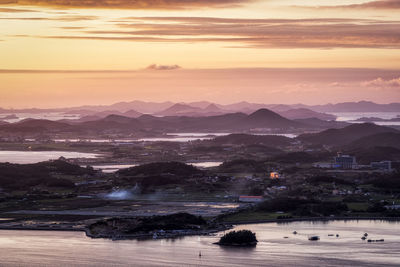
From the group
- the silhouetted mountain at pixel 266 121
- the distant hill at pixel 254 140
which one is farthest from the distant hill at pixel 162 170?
the silhouetted mountain at pixel 266 121

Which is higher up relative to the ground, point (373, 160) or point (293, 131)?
point (293, 131)

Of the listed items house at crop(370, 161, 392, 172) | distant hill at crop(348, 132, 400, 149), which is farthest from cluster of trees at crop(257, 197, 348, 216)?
distant hill at crop(348, 132, 400, 149)

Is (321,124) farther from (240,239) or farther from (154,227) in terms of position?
(240,239)

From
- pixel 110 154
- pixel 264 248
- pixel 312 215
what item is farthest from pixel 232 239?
pixel 110 154

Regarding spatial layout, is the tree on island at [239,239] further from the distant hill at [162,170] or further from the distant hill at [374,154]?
the distant hill at [374,154]

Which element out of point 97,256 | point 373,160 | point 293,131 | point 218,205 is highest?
point 293,131

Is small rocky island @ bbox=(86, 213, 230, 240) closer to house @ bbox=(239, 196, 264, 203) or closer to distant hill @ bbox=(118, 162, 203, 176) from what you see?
house @ bbox=(239, 196, 264, 203)

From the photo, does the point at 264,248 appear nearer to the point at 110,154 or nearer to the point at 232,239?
the point at 232,239
